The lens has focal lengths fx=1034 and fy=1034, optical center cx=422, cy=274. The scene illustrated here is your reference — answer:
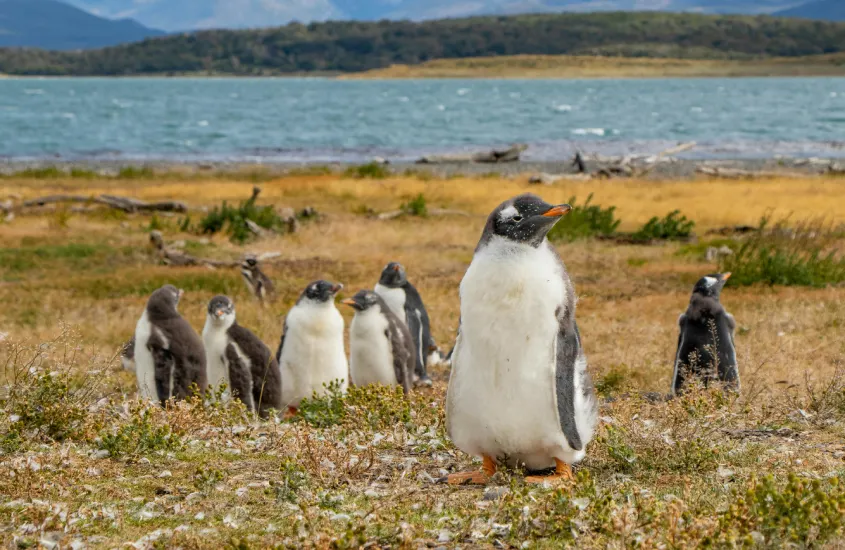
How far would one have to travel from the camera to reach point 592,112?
A: 11225 centimetres

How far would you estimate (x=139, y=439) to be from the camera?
6914 millimetres

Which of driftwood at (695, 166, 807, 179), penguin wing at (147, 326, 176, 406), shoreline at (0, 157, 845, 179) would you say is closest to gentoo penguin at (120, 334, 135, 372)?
penguin wing at (147, 326, 176, 406)

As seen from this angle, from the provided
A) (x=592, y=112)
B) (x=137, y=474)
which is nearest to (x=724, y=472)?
(x=137, y=474)

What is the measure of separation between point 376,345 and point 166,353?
8.20ft

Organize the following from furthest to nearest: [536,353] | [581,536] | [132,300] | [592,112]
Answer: [592,112], [132,300], [536,353], [581,536]

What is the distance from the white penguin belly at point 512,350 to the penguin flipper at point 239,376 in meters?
4.94

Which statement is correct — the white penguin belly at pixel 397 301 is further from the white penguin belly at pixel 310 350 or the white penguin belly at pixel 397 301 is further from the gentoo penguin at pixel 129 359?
the gentoo penguin at pixel 129 359

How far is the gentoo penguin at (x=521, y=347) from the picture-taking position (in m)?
5.80

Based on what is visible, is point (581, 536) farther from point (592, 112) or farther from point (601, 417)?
point (592, 112)

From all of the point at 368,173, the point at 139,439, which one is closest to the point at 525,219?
the point at 139,439

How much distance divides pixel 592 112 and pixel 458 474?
109 m

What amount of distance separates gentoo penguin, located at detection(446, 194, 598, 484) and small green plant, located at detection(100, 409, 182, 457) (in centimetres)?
212

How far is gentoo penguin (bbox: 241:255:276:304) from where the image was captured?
1667cm

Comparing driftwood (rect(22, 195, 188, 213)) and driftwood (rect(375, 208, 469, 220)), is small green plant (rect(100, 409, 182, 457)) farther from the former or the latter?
driftwood (rect(22, 195, 188, 213))
